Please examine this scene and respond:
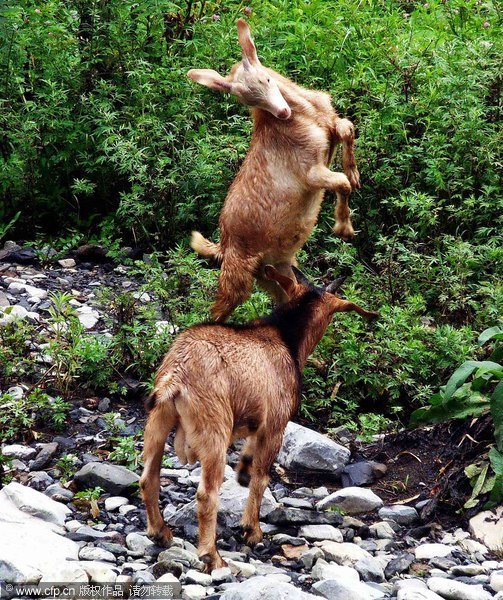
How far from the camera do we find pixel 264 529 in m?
6.47

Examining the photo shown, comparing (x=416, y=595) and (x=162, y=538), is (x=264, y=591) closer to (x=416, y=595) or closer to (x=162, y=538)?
(x=416, y=595)

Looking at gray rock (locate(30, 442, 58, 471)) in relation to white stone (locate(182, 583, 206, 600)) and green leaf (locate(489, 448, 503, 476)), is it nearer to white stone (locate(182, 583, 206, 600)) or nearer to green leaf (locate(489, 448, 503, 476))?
white stone (locate(182, 583, 206, 600))

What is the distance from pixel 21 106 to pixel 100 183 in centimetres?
117

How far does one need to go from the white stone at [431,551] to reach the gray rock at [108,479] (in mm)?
1771

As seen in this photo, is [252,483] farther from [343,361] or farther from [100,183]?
[100,183]

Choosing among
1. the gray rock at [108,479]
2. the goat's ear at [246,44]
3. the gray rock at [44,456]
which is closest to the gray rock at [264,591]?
the gray rock at [108,479]

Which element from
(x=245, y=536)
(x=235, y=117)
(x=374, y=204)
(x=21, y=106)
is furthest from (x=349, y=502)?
(x=21, y=106)

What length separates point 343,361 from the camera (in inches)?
327

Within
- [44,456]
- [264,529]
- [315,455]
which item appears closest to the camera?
[264,529]

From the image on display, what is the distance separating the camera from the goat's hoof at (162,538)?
19.5ft

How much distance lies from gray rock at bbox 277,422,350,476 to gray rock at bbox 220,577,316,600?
2163mm

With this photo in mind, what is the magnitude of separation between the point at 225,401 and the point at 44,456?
69.3 inches

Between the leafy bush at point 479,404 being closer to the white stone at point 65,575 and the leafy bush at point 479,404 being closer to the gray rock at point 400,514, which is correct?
the gray rock at point 400,514

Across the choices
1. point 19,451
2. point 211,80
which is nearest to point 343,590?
point 19,451
